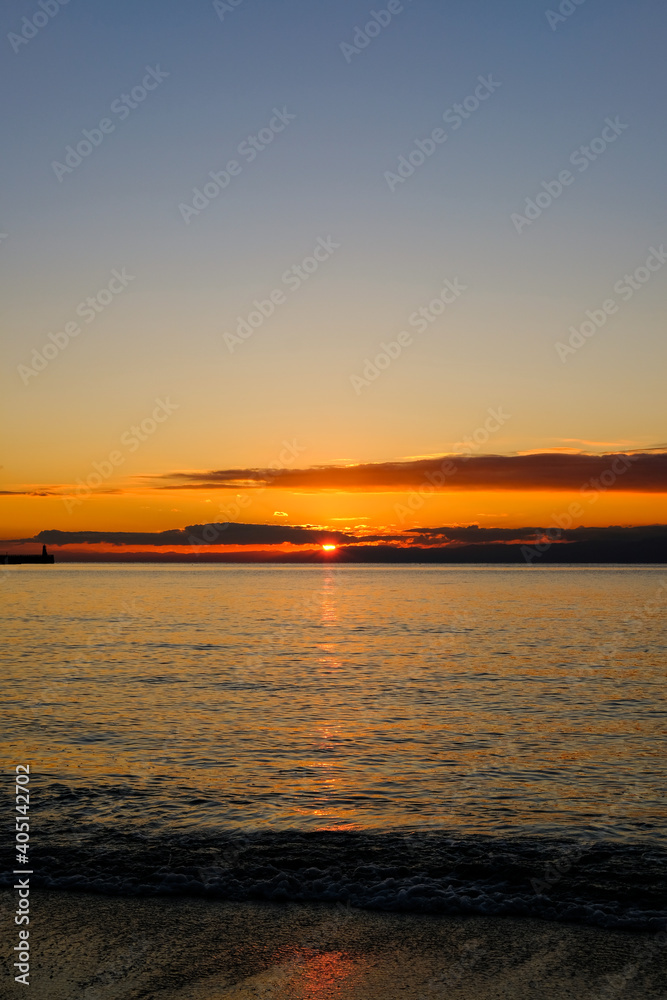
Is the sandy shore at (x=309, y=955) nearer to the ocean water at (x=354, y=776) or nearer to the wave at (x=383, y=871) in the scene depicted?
the wave at (x=383, y=871)

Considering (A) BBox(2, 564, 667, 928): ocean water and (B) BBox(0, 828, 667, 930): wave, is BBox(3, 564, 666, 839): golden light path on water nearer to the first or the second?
(A) BBox(2, 564, 667, 928): ocean water

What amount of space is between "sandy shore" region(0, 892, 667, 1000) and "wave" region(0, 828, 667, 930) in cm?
44

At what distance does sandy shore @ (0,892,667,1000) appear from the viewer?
842cm

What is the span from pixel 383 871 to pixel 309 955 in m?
3.30

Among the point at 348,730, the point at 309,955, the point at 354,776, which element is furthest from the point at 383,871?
the point at 348,730

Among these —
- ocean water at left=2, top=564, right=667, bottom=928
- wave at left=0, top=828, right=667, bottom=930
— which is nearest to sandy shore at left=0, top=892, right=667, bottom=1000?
wave at left=0, top=828, right=667, bottom=930

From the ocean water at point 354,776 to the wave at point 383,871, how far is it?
46mm

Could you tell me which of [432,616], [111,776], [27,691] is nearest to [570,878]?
[111,776]

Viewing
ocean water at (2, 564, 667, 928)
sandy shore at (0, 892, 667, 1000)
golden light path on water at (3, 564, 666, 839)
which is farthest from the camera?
golden light path on water at (3, 564, 666, 839)

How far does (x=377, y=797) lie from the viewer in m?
17.2

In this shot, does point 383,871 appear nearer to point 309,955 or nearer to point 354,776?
point 309,955

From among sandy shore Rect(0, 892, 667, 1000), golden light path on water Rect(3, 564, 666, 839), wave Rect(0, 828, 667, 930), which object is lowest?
golden light path on water Rect(3, 564, 666, 839)

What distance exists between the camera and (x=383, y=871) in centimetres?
1238

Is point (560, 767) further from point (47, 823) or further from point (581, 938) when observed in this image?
point (47, 823)
